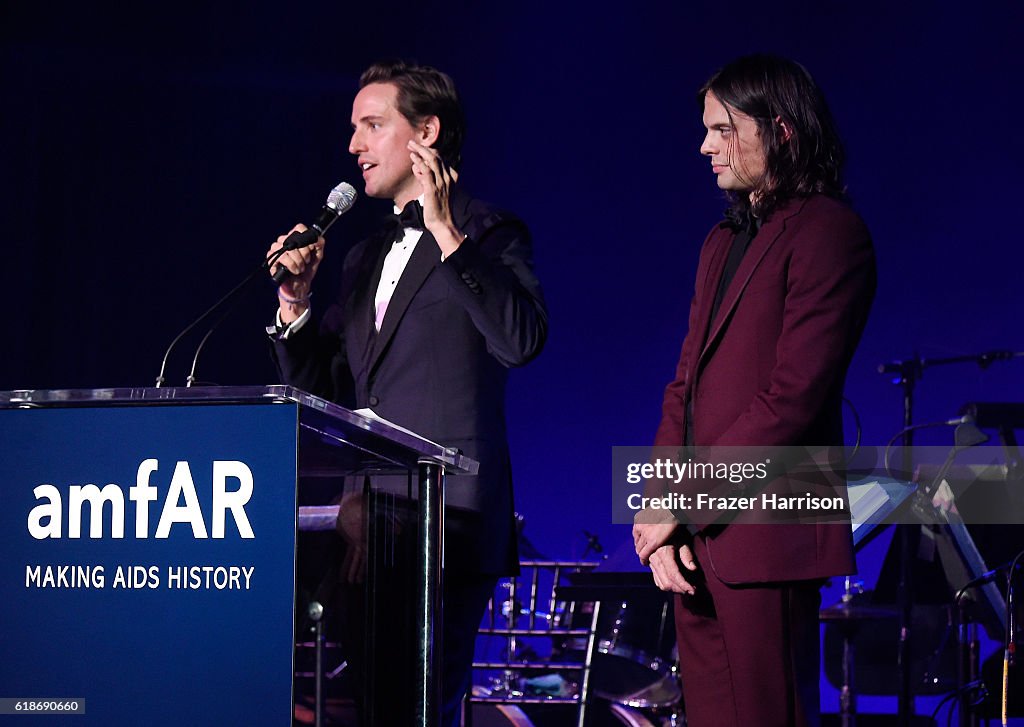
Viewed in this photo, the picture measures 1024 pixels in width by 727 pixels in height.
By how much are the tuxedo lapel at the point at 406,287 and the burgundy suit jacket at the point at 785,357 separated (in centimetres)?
64

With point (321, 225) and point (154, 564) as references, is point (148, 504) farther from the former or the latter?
point (321, 225)

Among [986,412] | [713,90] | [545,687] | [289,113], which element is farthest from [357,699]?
[289,113]

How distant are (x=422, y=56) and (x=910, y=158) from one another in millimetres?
2185

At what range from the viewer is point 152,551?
150 centimetres

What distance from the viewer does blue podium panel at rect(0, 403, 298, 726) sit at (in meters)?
1.46

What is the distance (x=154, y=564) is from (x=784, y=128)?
1.22 meters

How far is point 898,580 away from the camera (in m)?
4.10

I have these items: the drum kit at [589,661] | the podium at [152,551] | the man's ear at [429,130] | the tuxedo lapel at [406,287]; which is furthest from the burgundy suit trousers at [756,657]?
the drum kit at [589,661]

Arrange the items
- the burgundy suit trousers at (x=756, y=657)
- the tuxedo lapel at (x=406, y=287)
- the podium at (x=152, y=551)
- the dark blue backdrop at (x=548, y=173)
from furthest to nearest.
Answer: the dark blue backdrop at (x=548, y=173) < the tuxedo lapel at (x=406, y=287) < the burgundy suit trousers at (x=756, y=657) < the podium at (x=152, y=551)

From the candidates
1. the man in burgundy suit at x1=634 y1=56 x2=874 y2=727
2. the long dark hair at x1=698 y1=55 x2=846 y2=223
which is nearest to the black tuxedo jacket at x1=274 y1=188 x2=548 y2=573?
the man in burgundy suit at x1=634 y1=56 x2=874 y2=727

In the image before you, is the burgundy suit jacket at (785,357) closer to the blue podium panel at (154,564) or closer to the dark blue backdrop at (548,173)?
the blue podium panel at (154,564)

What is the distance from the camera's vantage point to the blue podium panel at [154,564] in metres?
1.46

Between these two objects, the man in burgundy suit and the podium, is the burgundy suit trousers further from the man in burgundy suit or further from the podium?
the podium

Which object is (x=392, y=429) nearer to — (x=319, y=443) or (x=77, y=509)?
(x=319, y=443)
